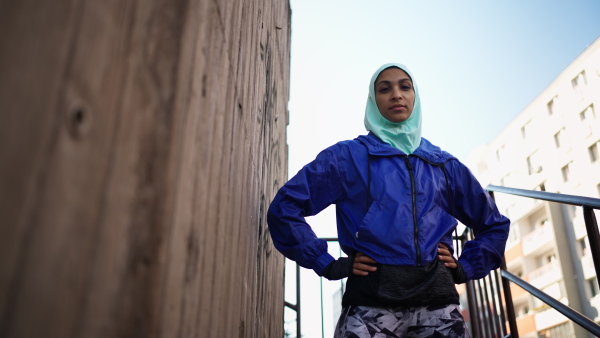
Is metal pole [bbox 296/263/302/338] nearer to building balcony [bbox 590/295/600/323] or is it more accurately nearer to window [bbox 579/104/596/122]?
building balcony [bbox 590/295/600/323]

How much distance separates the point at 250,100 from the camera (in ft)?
8.32

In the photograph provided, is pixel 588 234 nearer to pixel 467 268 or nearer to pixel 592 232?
pixel 592 232

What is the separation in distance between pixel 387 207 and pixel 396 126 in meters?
0.67

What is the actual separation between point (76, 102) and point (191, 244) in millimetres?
526

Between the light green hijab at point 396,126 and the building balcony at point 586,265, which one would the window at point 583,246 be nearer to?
the building balcony at point 586,265

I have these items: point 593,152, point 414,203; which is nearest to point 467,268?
point 414,203

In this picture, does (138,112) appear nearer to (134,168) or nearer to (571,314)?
(134,168)

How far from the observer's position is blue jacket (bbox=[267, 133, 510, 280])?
235 cm

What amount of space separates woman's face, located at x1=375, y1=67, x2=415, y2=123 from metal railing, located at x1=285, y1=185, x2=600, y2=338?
1.02 metres

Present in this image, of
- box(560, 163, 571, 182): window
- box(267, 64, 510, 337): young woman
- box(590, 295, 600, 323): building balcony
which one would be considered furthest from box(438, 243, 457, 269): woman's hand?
box(560, 163, 571, 182): window

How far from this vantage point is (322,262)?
7.95ft

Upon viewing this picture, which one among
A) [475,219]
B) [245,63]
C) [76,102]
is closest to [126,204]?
[76,102]

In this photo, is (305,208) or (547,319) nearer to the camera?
(305,208)

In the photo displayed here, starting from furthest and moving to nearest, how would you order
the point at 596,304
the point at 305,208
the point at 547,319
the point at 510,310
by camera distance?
the point at 547,319 < the point at 596,304 < the point at 510,310 < the point at 305,208
